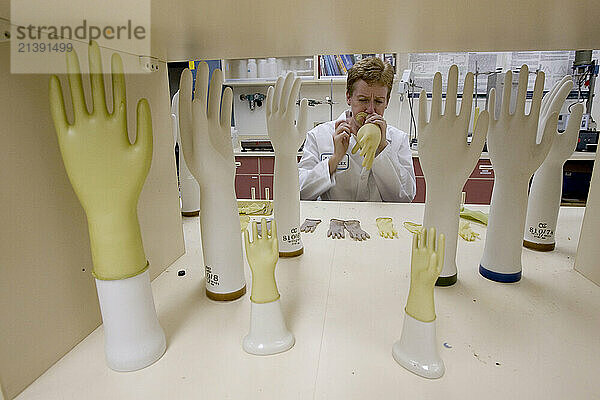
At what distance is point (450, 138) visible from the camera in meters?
0.59

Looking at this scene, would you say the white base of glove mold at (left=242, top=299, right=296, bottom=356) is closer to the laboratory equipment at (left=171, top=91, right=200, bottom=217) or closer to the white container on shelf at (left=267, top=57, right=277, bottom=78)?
the laboratory equipment at (left=171, top=91, right=200, bottom=217)

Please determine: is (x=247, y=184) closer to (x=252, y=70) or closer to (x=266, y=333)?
(x=252, y=70)

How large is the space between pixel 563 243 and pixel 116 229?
0.91 metres

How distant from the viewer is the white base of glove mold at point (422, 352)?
1.39 feet

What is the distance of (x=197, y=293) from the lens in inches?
24.9

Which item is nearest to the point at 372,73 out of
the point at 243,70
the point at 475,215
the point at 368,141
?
the point at 368,141

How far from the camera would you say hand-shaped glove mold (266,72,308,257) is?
28.7 inches

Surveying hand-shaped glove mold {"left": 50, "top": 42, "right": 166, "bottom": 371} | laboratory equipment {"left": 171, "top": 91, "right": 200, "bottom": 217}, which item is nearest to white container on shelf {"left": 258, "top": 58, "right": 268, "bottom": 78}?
laboratory equipment {"left": 171, "top": 91, "right": 200, "bottom": 217}

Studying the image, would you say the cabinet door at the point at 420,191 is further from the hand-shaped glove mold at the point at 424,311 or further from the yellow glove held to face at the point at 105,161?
the yellow glove held to face at the point at 105,161

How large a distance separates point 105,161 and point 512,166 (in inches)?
24.4

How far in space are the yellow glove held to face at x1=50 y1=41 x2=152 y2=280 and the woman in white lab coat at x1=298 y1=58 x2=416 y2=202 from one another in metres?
1.13

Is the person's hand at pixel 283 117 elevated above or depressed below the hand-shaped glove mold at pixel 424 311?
above

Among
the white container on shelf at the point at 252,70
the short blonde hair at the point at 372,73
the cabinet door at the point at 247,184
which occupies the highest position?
the white container on shelf at the point at 252,70

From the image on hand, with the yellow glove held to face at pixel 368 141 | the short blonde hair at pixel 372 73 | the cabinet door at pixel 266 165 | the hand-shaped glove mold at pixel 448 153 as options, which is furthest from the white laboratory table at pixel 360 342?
the cabinet door at pixel 266 165
